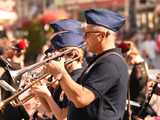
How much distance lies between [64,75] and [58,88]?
3.96ft

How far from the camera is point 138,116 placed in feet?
21.2

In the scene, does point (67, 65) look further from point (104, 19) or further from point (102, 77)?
point (102, 77)

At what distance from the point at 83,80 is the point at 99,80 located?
0.49ft

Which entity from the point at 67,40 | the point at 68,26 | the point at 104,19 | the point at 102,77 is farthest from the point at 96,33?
the point at 68,26

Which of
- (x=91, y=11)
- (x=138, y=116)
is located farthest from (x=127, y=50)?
(x=91, y=11)

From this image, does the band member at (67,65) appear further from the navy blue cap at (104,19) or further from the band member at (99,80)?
the navy blue cap at (104,19)

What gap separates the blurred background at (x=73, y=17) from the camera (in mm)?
24203

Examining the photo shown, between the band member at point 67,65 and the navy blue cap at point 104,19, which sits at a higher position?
the navy blue cap at point 104,19

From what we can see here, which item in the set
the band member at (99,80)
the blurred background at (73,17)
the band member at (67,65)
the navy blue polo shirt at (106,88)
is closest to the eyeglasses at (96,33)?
the band member at (99,80)

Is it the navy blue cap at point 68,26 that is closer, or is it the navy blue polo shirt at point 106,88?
the navy blue polo shirt at point 106,88

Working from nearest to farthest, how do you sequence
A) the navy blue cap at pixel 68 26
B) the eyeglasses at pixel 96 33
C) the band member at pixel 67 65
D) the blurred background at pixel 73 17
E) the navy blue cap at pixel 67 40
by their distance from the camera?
the eyeglasses at pixel 96 33
the band member at pixel 67 65
the navy blue cap at pixel 67 40
the navy blue cap at pixel 68 26
the blurred background at pixel 73 17

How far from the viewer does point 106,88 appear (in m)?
4.76

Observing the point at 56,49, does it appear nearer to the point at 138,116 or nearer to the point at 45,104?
the point at 45,104

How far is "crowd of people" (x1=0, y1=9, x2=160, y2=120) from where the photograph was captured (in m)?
4.74
